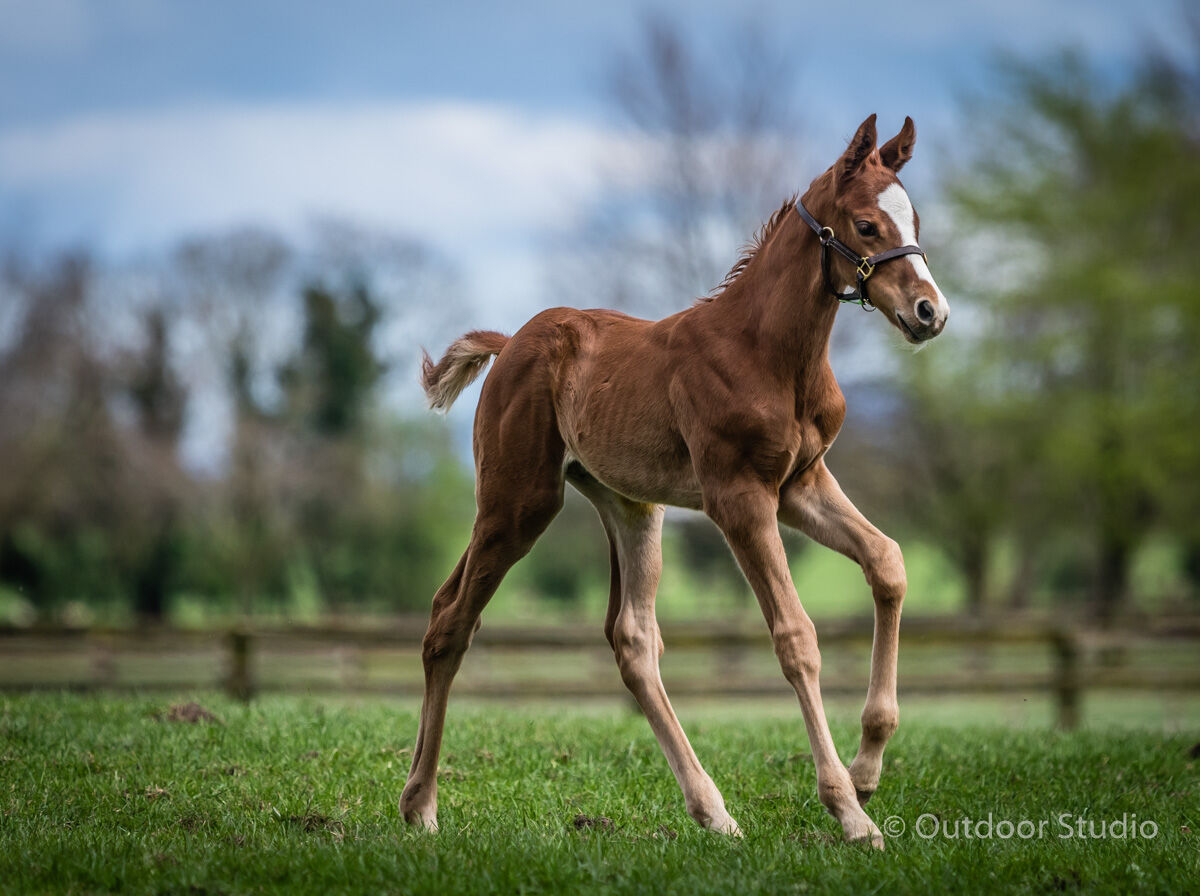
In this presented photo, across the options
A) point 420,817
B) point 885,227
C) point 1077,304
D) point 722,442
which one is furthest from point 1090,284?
point 420,817

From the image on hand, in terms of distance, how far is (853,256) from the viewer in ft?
13.3

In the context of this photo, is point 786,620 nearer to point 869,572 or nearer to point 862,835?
point 869,572

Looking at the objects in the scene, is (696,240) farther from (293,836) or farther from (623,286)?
(293,836)

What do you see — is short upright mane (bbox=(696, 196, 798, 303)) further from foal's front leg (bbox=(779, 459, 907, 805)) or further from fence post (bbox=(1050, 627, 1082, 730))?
fence post (bbox=(1050, 627, 1082, 730))

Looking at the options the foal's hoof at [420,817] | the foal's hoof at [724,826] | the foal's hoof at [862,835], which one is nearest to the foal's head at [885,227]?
the foal's hoof at [862,835]

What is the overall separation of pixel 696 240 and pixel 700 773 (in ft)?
47.0

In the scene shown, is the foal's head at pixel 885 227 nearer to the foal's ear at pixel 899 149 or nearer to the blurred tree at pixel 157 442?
the foal's ear at pixel 899 149

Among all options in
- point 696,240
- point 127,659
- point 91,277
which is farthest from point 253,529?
point 696,240

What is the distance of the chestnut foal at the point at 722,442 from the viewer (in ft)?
13.3

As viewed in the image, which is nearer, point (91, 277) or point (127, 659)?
point (127, 659)

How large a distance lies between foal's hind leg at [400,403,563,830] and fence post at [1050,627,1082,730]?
898cm

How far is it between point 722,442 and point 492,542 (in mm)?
1222

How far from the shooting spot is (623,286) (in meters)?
18.5

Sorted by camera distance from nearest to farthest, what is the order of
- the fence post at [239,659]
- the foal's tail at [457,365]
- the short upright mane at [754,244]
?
the short upright mane at [754,244], the foal's tail at [457,365], the fence post at [239,659]
